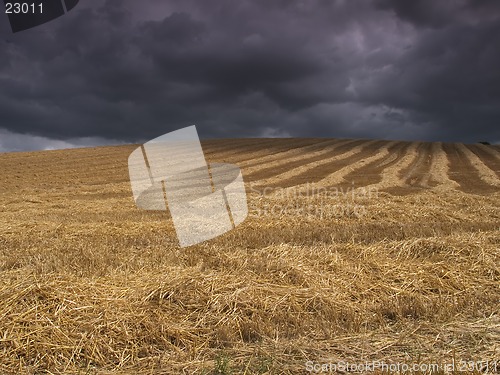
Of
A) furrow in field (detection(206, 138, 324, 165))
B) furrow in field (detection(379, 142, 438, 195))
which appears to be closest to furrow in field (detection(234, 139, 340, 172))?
furrow in field (detection(206, 138, 324, 165))

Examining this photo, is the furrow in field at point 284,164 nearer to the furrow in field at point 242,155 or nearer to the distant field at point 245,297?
the furrow in field at point 242,155

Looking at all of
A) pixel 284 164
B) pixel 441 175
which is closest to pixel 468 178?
pixel 441 175

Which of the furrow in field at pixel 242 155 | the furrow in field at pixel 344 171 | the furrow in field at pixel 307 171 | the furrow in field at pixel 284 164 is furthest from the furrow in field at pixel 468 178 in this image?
the furrow in field at pixel 242 155

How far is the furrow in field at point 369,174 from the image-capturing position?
80.1ft

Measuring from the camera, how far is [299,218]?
40.7 feet

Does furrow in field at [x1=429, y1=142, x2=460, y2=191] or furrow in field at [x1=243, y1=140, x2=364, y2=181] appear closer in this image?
furrow in field at [x1=429, y1=142, x2=460, y2=191]

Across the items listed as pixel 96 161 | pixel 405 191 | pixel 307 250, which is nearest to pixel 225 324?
pixel 307 250

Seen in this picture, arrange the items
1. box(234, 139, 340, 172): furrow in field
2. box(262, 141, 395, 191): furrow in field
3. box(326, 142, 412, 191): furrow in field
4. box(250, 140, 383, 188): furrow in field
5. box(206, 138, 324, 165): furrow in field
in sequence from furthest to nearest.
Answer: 1. box(206, 138, 324, 165): furrow in field
2. box(234, 139, 340, 172): furrow in field
3. box(250, 140, 383, 188): furrow in field
4. box(262, 141, 395, 191): furrow in field
5. box(326, 142, 412, 191): furrow in field

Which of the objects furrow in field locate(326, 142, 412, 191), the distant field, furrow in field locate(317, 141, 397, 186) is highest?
the distant field

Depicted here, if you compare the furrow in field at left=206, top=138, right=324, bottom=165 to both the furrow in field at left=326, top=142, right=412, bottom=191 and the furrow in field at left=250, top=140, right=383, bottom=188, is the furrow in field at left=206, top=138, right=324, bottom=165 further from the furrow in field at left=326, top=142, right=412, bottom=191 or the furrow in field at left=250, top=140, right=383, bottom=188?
the furrow in field at left=326, top=142, right=412, bottom=191

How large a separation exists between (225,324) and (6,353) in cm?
233

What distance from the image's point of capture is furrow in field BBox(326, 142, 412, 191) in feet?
80.1

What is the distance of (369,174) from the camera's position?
98.9 ft

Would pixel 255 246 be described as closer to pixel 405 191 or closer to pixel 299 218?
pixel 299 218
